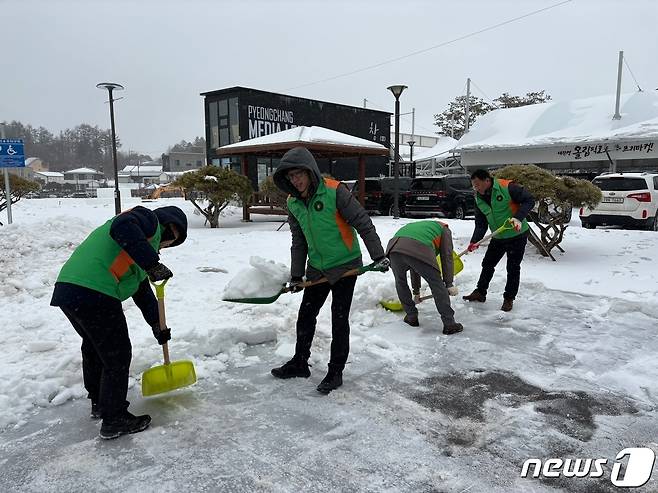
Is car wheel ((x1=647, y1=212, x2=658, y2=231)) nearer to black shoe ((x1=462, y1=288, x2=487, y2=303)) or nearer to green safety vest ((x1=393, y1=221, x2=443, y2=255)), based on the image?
black shoe ((x1=462, y1=288, x2=487, y2=303))

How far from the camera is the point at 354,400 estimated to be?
3264 mm

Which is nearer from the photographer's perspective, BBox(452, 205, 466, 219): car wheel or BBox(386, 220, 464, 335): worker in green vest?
BBox(386, 220, 464, 335): worker in green vest

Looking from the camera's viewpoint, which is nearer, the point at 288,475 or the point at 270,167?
the point at 288,475

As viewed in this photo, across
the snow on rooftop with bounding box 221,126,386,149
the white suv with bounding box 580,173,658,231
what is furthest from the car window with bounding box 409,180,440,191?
the white suv with bounding box 580,173,658,231

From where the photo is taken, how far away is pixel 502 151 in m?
24.5

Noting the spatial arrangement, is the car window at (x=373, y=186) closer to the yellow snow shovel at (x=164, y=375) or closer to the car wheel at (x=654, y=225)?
the car wheel at (x=654, y=225)

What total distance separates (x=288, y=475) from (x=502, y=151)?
79.7 ft

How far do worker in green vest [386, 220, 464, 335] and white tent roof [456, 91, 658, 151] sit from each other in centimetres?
1901

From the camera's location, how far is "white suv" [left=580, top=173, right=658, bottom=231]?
434 inches

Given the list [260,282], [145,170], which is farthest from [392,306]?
[145,170]

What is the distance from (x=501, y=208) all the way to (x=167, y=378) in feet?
12.2

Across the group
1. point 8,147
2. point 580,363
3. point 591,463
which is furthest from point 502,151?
point 591,463

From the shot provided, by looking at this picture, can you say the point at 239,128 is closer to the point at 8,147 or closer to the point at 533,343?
the point at 8,147

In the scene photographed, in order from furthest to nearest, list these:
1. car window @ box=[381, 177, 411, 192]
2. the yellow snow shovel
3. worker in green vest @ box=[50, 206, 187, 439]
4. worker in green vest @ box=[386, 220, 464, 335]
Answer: car window @ box=[381, 177, 411, 192], worker in green vest @ box=[386, 220, 464, 335], the yellow snow shovel, worker in green vest @ box=[50, 206, 187, 439]
